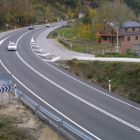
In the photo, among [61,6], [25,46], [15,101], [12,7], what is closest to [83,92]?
[15,101]

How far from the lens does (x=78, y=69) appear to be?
74.9ft

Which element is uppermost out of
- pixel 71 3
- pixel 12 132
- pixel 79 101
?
pixel 71 3

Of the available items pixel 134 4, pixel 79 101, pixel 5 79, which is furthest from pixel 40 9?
pixel 5 79

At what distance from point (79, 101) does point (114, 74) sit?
18.1 feet

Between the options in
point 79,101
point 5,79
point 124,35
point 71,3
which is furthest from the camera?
point 71,3

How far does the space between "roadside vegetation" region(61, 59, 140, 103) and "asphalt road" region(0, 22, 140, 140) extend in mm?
818

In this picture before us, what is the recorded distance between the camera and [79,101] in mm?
15352

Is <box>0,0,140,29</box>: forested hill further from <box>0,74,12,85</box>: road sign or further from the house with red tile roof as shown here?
<box>0,74,12,85</box>: road sign

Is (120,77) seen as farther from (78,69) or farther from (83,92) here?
(78,69)

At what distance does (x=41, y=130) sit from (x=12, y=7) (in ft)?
233

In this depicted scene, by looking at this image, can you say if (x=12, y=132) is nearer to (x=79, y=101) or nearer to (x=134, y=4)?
(x=79, y=101)

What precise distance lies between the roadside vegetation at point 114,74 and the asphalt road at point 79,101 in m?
0.82

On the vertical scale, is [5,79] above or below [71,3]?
below

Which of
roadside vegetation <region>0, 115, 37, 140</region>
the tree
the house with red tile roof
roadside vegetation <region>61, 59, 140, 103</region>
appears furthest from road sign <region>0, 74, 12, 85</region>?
the tree
